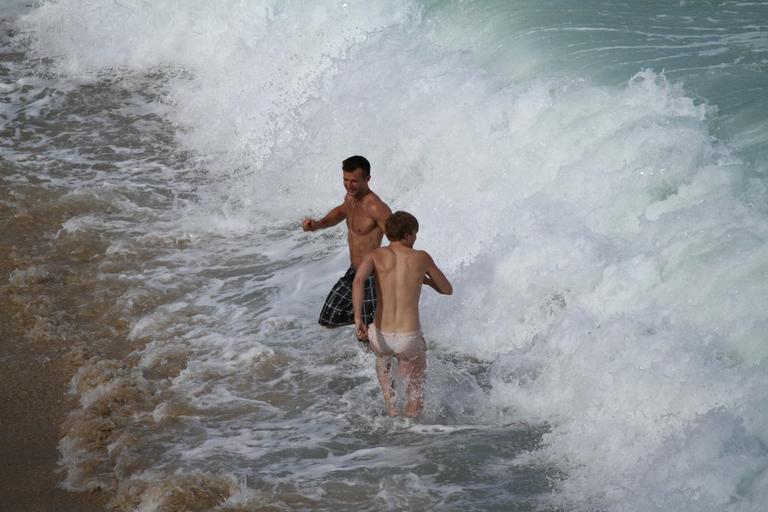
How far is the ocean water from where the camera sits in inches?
250

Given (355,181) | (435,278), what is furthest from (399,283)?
(355,181)

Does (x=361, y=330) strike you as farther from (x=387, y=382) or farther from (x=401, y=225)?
(x=401, y=225)

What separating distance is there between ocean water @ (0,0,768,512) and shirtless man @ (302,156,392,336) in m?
0.61

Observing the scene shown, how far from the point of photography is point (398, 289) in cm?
653

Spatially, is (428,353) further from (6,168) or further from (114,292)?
(6,168)

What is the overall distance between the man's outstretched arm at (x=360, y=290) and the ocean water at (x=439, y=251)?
713 mm

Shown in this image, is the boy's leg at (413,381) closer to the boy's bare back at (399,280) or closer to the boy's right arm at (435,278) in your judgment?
the boy's bare back at (399,280)

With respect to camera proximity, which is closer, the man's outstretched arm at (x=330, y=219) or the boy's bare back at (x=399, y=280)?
the boy's bare back at (x=399, y=280)

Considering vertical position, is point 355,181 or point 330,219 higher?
point 355,181

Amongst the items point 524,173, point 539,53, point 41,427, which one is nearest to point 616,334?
point 524,173

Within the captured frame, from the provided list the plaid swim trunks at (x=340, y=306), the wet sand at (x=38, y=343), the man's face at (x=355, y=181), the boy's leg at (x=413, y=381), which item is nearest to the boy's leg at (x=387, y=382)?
the boy's leg at (x=413, y=381)

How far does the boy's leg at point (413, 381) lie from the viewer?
6.71m

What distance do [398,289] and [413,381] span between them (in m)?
0.64

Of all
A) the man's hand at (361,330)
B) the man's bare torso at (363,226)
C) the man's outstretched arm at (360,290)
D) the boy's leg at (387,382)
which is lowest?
the boy's leg at (387,382)
